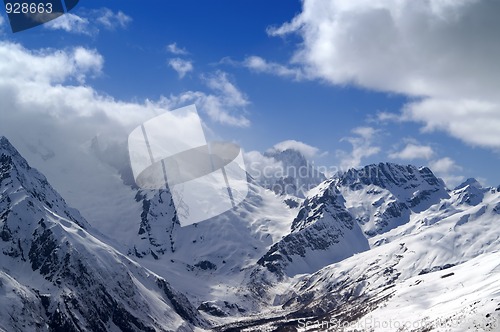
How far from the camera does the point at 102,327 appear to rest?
18738cm

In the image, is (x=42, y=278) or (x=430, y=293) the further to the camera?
(x=42, y=278)

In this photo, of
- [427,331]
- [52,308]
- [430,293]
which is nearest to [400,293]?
[430,293]

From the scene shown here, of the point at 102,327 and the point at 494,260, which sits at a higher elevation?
the point at 102,327

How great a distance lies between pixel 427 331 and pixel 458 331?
12123mm

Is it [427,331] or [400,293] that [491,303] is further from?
[400,293]

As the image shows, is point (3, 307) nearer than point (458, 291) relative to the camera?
Yes

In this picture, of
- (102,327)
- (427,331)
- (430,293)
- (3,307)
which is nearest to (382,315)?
(430,293)

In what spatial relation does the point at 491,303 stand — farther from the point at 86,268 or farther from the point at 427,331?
the point at 86,268

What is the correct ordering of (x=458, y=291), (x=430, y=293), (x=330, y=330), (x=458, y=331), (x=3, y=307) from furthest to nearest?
(x=330, y=330) → (x=430, y=293) → (x=458, y=291) → (x=3, y=307) → (x=458, y=331)

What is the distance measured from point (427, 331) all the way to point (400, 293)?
66060mm

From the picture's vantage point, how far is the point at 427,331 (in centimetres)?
12912

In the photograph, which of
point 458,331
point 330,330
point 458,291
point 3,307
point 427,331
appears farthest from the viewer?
point 330,330

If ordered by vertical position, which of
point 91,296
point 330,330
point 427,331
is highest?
point 91,296

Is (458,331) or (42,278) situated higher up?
(42,278)
